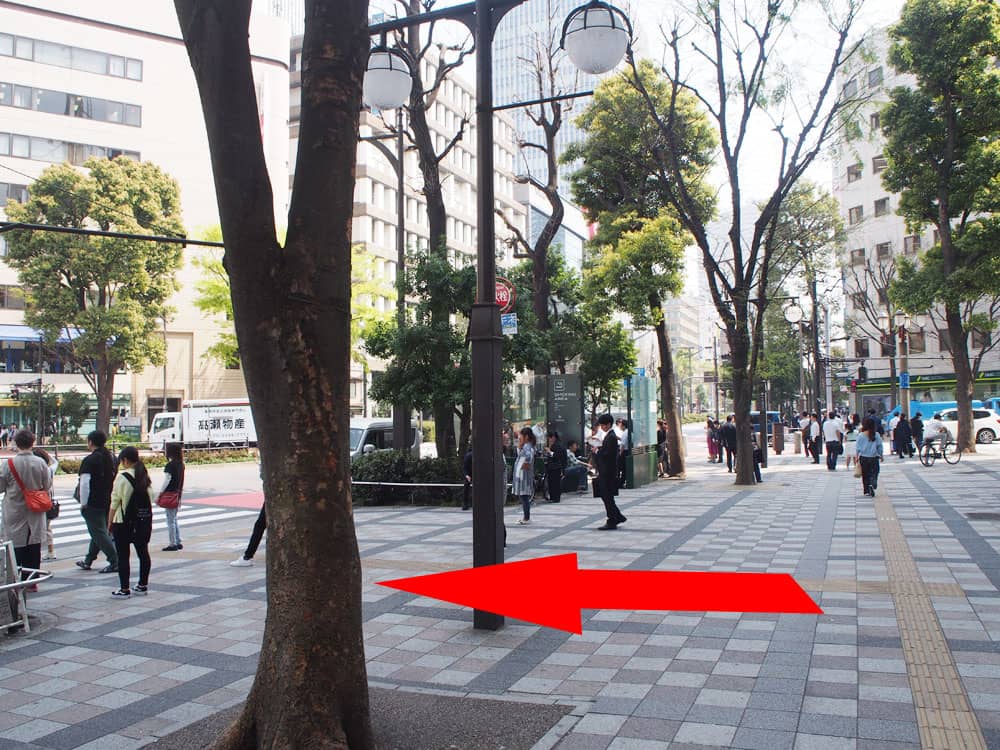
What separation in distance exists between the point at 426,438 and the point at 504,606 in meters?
37.9

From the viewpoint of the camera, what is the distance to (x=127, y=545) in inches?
315

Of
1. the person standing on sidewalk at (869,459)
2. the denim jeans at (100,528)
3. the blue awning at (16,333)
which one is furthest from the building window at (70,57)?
the person standing on sidewalk at (869,459)

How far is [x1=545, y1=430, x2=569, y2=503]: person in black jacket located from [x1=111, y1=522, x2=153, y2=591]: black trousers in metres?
9.57

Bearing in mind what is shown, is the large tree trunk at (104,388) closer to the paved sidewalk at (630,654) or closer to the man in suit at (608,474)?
the paved sidewalk at (630,654)

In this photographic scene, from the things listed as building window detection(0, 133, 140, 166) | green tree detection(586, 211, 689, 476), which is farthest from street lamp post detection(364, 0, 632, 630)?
building window detection(0, 133, 140, 166)

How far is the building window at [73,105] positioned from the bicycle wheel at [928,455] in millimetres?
43336

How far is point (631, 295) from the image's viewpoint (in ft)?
66.9

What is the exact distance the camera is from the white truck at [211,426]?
126 feet

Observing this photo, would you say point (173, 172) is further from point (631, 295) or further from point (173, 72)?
point (631, 295)

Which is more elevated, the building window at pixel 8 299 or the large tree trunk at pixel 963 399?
the building window at pixel 8 299

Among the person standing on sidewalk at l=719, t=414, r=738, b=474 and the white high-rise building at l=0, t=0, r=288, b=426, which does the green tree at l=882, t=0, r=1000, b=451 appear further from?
the white high-rise building at l=0, t=0, r=288, b=426

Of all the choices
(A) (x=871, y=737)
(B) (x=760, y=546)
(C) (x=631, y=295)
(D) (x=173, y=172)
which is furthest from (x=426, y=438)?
(A) (x=871, y=737)

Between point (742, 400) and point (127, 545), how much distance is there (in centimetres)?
1455

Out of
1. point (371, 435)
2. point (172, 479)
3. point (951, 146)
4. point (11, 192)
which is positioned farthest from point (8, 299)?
point (951, 146)
